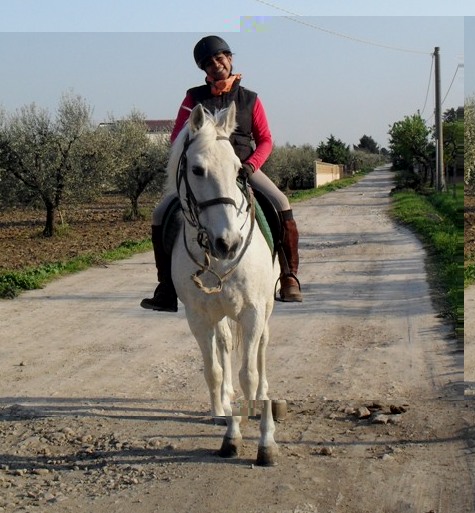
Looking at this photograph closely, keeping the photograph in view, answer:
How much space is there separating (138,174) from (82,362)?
75.3ft

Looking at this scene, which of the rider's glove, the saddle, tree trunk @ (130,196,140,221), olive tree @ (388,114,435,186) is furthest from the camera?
olive tree @ (388,114,435,186)

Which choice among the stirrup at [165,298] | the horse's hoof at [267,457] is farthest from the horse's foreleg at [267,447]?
the stirrup at [165,298]

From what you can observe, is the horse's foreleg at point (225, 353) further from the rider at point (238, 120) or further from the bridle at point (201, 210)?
the bridle at point (201, 210)

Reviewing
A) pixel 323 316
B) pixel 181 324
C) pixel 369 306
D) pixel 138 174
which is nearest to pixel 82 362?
pixel 181 324

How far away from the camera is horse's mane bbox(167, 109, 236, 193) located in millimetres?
4184

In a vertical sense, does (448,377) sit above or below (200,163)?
below

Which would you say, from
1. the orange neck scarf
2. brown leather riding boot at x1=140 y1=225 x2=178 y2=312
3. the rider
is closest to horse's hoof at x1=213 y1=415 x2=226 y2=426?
brown leather riding boot at x1=140 y1=225 x2=178 y2=312

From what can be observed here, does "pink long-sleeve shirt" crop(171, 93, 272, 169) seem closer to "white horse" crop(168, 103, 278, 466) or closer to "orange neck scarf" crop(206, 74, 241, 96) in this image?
"orange neck scarf" crop(206, 74, 241, 96)

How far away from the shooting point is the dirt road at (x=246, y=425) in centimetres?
435

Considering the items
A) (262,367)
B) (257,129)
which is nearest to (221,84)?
(257,129)

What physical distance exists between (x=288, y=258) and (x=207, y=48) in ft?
5.26

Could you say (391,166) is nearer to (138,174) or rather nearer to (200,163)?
(138,174)

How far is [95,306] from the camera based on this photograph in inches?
415

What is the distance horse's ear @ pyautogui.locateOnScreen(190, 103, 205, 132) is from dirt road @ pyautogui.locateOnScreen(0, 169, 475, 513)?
204cm
